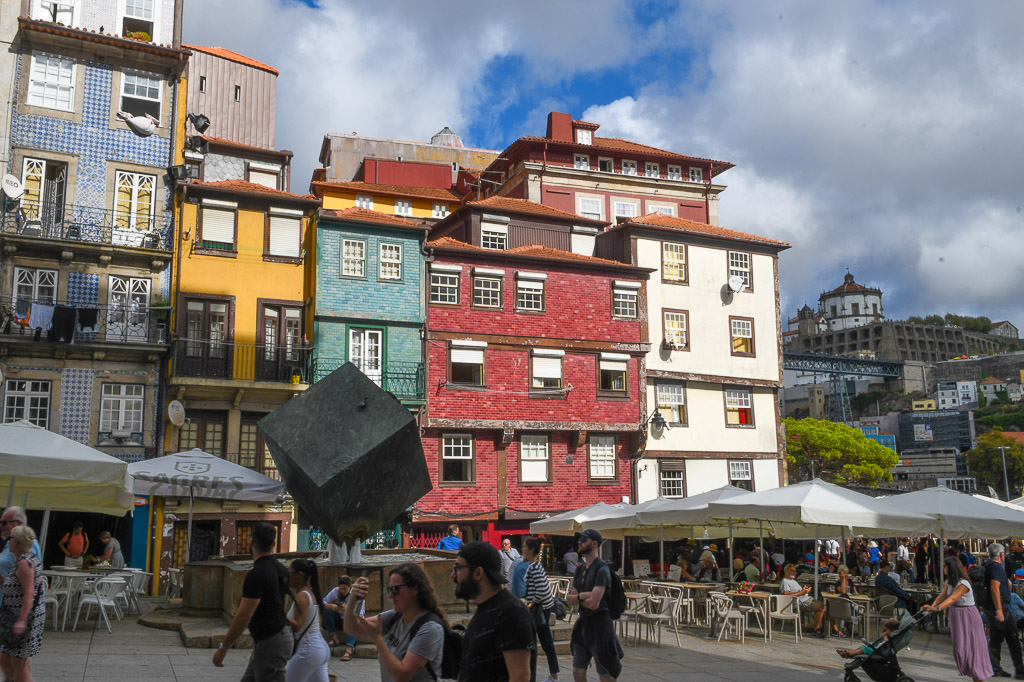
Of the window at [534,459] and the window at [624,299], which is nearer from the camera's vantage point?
the window at [534,459]

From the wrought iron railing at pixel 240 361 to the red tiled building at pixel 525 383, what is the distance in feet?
14.4

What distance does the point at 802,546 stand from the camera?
3734 cm

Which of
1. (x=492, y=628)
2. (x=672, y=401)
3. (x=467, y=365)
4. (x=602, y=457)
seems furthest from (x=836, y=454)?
(x=492, y=628)

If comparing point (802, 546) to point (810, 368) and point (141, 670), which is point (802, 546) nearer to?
point (141, 670)

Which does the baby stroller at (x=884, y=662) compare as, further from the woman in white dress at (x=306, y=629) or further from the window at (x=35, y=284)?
the window at (x=35, y=284)

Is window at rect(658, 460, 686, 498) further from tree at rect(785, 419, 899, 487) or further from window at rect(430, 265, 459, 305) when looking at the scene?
tree at rect(785, 419, 899, 487)

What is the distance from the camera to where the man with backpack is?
8.69 meters

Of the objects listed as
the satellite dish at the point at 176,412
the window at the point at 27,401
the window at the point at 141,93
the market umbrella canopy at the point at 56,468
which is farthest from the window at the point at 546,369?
the market umbrella canopy at the point at 56,468

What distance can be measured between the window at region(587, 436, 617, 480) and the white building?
3.71 feet

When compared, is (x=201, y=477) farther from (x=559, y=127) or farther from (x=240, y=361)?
(x=559, y=127)

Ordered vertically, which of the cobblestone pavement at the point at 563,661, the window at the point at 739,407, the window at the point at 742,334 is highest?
the window at the point at 742,334

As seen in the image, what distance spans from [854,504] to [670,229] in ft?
70.2

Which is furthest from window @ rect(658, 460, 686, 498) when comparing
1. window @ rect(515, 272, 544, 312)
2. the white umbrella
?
the white umbrella

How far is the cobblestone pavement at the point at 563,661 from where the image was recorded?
34.3ft
